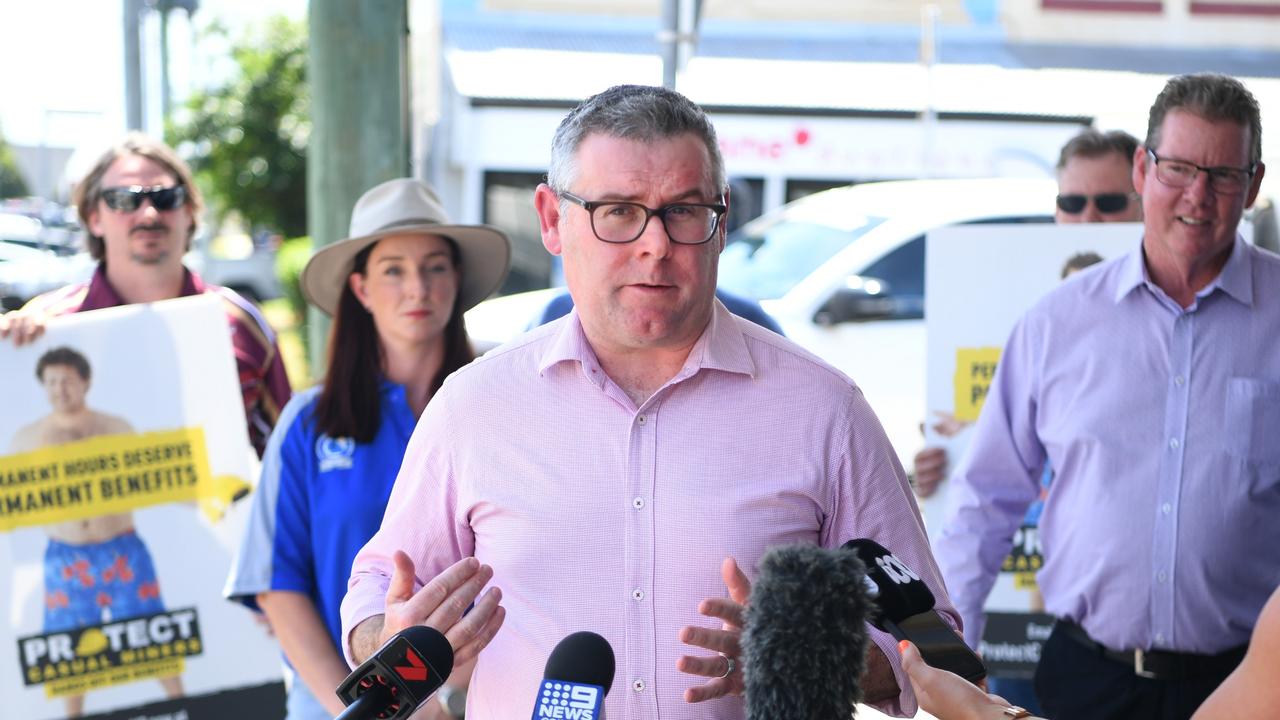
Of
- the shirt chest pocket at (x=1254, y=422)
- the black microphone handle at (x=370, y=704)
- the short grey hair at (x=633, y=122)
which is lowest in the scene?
the black microphone handle at (x=370, y=704)

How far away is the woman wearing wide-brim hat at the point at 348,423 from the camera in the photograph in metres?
3.67

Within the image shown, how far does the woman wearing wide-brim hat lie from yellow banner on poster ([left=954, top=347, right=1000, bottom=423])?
1944mm

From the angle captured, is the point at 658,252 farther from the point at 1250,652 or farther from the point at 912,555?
the point at 1250,652

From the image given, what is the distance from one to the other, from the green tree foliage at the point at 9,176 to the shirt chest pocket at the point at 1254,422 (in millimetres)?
76617

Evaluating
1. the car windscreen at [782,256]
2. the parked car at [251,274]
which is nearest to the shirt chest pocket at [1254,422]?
the car windscreen at [782,256]

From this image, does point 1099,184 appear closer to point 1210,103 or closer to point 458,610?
point 1210,103

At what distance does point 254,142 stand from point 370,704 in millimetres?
22321

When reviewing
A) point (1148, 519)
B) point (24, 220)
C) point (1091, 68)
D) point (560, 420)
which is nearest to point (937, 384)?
point (1148, 519)

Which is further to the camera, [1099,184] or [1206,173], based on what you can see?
[1099,184]

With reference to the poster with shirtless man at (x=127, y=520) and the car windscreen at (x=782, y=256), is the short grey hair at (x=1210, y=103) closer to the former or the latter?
the poster with shirtless man at (x=127, y=520)

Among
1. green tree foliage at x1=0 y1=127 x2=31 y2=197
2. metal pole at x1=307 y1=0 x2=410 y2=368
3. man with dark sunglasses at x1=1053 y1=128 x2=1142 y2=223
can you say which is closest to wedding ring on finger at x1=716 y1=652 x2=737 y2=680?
man with dark sunglasses at x1=1053 y1=128 x2=1142 y2=223

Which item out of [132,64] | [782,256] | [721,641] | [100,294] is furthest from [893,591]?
[132,64]

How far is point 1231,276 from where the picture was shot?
144 inches

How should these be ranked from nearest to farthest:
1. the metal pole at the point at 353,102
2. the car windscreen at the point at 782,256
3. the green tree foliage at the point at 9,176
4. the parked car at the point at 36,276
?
the metal pole at the point at 353,102 → the car windscreen at the point at 782,256 → the parked car at the point at 36,276 → the green tree foliage at the point at 9,176
